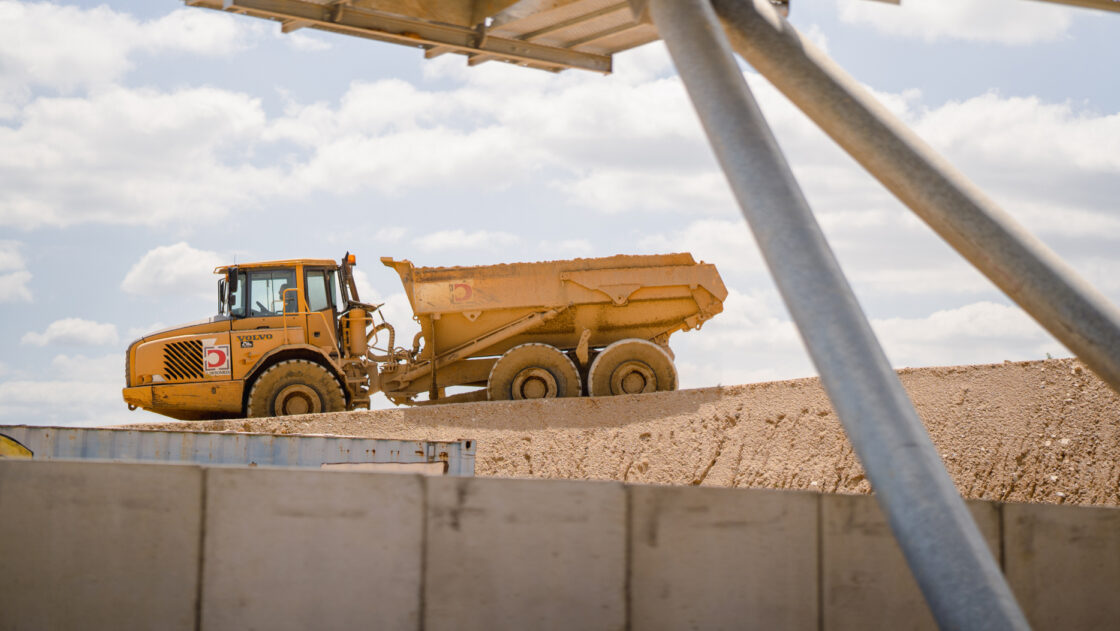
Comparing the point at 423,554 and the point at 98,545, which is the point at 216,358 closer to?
the point at 98,545

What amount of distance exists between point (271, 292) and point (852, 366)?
585 inches

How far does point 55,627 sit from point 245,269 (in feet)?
44.1

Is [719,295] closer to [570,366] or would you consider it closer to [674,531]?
[570,366]

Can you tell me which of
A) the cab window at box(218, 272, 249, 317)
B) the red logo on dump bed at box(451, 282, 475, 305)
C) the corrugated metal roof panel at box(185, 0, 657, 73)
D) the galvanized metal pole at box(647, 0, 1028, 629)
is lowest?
the galvanized metal pole at box(647, 0, 1028, 629)

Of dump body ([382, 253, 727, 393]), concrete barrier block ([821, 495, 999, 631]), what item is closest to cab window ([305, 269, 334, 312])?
dump body ([382, 253, 727, 393])

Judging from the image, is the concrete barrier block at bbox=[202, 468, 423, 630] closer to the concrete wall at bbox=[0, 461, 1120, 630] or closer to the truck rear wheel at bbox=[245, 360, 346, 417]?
the concrete wall at bbox=[0, 461, 1120, 630]

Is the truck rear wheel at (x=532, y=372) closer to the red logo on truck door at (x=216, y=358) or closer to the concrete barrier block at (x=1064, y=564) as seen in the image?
the red logo on truck door at (x=216, y=358)

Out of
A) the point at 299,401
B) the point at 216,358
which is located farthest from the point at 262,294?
the point at 299,401

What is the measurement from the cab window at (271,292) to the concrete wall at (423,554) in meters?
13.3

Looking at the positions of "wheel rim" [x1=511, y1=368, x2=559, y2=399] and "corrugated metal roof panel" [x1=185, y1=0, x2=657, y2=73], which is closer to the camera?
"corrugated metal roof panel" [x1=185, y1=0, x2=657, y2=73]

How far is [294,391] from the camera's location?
1816 centimetres

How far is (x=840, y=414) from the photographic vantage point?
4582 mm

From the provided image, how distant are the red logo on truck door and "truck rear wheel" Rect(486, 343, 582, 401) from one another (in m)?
4.77

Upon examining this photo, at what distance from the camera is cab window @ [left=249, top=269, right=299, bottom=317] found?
17.8 metres
